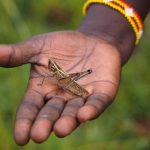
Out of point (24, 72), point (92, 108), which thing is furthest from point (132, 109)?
point (92, 108)

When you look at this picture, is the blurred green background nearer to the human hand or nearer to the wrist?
the human hand

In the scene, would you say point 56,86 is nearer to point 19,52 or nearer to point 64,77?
point 64,77

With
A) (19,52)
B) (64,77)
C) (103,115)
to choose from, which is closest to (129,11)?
(64,77)

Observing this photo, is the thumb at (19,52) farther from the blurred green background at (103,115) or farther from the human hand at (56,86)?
the blurred green background at (103,115)

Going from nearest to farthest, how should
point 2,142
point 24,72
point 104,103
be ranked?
1. point 104,103
2. point 2,142
3. point 24,72

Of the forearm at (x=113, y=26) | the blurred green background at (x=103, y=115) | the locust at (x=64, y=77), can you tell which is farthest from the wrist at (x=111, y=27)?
the blurred green background at (x=103, y=115)

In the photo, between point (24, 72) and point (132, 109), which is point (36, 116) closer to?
point (24, 72)

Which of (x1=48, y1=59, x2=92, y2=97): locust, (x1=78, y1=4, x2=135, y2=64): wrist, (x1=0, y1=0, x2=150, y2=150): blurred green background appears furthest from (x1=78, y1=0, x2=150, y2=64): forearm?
(x1=0, y1=0, x2=150, y2=150): blurred green background
